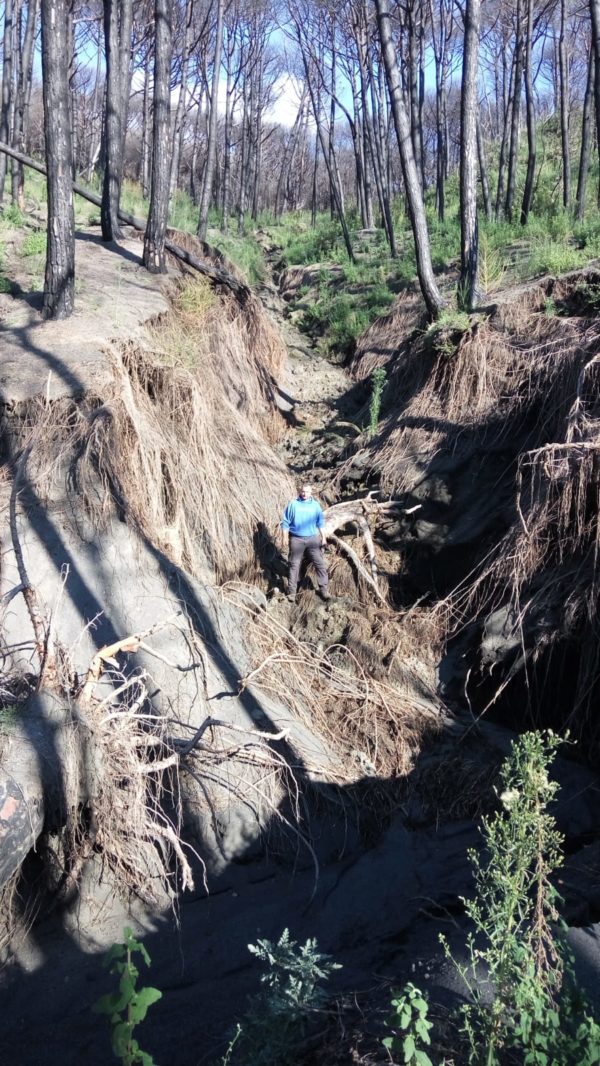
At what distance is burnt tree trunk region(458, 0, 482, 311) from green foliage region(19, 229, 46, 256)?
6049 mm

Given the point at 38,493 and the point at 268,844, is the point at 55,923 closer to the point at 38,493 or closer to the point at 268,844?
the point at 268,844

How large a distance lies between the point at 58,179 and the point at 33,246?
3201 mm

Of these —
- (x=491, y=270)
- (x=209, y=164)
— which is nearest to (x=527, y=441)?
(x=491, y=270)

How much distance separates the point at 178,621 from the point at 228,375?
4731 mm

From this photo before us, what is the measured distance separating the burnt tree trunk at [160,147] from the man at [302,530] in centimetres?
510

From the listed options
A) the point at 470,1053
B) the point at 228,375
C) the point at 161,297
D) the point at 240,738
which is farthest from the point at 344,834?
the point at 161,297

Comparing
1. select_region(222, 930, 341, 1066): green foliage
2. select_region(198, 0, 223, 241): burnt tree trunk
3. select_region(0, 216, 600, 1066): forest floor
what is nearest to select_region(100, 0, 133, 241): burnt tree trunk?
select_region(198, 0, 223, 241): burnt tree trunk

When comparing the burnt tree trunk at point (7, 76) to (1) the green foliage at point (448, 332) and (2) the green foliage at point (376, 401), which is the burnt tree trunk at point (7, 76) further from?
(1) the green foliage at point (448, 332)

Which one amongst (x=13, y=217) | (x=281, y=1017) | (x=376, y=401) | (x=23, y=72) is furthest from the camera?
(x=23, y=72)

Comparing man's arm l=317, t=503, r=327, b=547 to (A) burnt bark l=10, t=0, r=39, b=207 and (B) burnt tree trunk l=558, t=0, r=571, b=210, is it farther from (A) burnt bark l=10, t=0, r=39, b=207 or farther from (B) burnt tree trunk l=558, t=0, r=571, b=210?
(A) burnt bark l=10, t=0, r=39, b=207

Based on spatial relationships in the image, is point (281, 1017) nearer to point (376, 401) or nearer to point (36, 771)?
point (36, 771)

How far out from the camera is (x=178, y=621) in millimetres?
6605

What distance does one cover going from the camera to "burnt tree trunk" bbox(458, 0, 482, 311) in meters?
11.3

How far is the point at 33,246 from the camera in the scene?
11.9 metres
